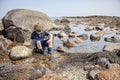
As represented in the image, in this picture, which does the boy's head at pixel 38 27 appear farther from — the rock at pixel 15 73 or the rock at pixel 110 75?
the rock at pixel 110 75

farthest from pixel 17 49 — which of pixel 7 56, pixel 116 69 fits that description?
pixel 116 69

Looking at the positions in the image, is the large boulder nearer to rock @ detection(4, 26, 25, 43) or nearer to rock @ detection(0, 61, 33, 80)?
rock @ detection(4, 26, 25, 43)

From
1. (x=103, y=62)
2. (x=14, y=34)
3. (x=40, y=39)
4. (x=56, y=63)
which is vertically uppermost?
(x=40, y=39)

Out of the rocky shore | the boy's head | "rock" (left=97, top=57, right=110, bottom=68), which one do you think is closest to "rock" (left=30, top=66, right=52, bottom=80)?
the rocky shore

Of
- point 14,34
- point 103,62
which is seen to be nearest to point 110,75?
point 103,62

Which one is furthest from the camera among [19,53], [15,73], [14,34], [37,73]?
[14,34]

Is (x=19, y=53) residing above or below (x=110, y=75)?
below

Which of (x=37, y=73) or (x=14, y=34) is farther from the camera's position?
→ (x=14, y=34)

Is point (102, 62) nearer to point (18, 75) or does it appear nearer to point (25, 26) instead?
point (18, 75)

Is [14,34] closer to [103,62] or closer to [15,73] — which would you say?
[15,73]

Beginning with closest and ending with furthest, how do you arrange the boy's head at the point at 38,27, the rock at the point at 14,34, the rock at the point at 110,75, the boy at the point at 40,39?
the rock at the point at 110,75 → the boy's head at the point at 38,27 → the boy at the point at 40,39 → the rock at the point at 14,34

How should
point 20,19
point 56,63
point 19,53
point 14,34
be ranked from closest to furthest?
point 56,63, point 19,53, point 14,34, point 20,19

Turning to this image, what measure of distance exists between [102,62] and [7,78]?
11.0 ft

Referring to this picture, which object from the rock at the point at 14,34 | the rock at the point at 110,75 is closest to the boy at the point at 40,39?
the rock at the point at 110,75
